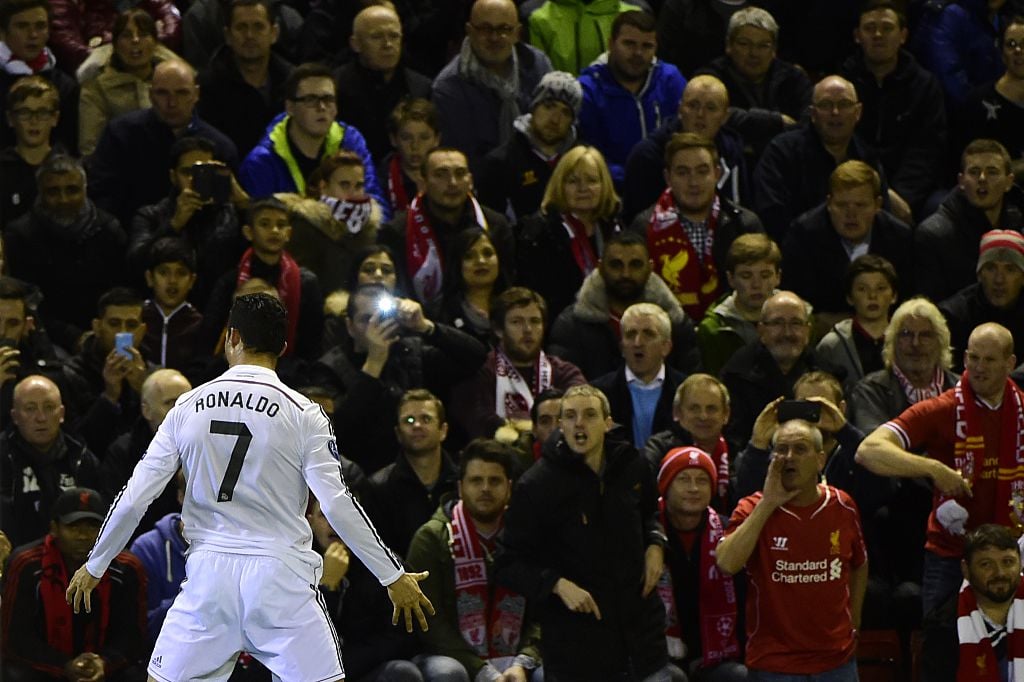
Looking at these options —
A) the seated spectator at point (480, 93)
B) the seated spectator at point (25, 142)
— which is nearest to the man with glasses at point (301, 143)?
the seated spectator at point (480, 93)

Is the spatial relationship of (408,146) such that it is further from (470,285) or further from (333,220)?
(470,285)

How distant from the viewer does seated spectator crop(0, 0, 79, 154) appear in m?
12.8

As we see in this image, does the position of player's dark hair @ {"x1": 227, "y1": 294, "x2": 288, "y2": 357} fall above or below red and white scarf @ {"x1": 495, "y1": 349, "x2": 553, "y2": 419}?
above

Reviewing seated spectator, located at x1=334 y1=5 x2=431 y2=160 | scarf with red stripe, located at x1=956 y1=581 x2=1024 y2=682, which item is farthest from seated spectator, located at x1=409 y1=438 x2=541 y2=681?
seated spectator, located at x1=334 y1=5 x2=431 y2=160

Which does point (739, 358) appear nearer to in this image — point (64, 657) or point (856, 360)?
point (856, 360)

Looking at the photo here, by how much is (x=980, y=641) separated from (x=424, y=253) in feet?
13.7

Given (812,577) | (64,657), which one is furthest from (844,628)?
(64,657)

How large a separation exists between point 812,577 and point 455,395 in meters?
2.62

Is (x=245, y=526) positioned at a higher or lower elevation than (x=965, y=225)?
lower

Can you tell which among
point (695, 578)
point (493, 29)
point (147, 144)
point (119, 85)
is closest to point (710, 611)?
point (695, 578)

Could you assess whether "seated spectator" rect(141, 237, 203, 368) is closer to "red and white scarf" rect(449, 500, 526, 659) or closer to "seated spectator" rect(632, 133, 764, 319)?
"red and white scarf" rect(449, 500, 526, 659)

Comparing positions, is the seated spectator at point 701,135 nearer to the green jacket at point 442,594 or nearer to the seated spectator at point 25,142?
the green jacket at point 442,594

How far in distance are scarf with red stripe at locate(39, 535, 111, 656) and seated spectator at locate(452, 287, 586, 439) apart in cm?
238

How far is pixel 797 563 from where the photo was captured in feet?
31.6
